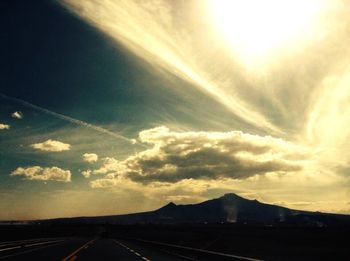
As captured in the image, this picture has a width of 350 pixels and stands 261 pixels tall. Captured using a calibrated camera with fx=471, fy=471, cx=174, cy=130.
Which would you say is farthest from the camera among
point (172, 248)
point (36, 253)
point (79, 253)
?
point (172, 248)

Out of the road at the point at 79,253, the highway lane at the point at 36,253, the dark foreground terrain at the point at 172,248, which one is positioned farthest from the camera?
the dark foreground terrain at the point at 172,248

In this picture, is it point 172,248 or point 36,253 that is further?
point 172,248

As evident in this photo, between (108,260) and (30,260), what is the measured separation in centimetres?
383

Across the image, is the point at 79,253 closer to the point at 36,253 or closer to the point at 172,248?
the point at 36,253

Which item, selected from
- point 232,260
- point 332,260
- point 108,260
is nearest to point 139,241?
point 332,260

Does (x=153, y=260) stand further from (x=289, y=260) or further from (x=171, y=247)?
(x=289, y=260)

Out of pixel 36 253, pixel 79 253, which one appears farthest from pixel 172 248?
pixel 36 253

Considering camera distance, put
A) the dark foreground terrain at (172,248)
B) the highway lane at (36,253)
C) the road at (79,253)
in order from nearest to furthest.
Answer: the highway lane at (36,253)
the road at (79,253)
the dark foreground terrain at (172,248)

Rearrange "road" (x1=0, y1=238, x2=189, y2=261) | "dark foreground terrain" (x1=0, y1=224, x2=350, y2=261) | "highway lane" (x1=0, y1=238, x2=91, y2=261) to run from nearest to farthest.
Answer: "highway lane" (x1=0, y1=238, x2=91, y2=261), "road" (x1=0, y1=238, x2=189, y2=261), "dark foreground terrain" (x1=0, y1=224, x2=350, y2=261)

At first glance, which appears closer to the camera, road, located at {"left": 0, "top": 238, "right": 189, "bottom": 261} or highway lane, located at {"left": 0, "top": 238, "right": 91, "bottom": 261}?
highway lane, located at {"left": 0, "top": 238, "right": 91, "bottom": 261}

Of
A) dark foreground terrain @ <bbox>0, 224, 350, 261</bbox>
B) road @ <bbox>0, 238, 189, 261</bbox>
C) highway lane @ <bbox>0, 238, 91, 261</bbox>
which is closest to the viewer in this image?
highway lane @ <bbox>0, 238, 91, 261</bbox>

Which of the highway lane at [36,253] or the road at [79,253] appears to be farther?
the road at [79,253]

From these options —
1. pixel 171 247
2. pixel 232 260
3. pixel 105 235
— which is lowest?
pixel 232 260

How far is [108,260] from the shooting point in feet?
79.1
